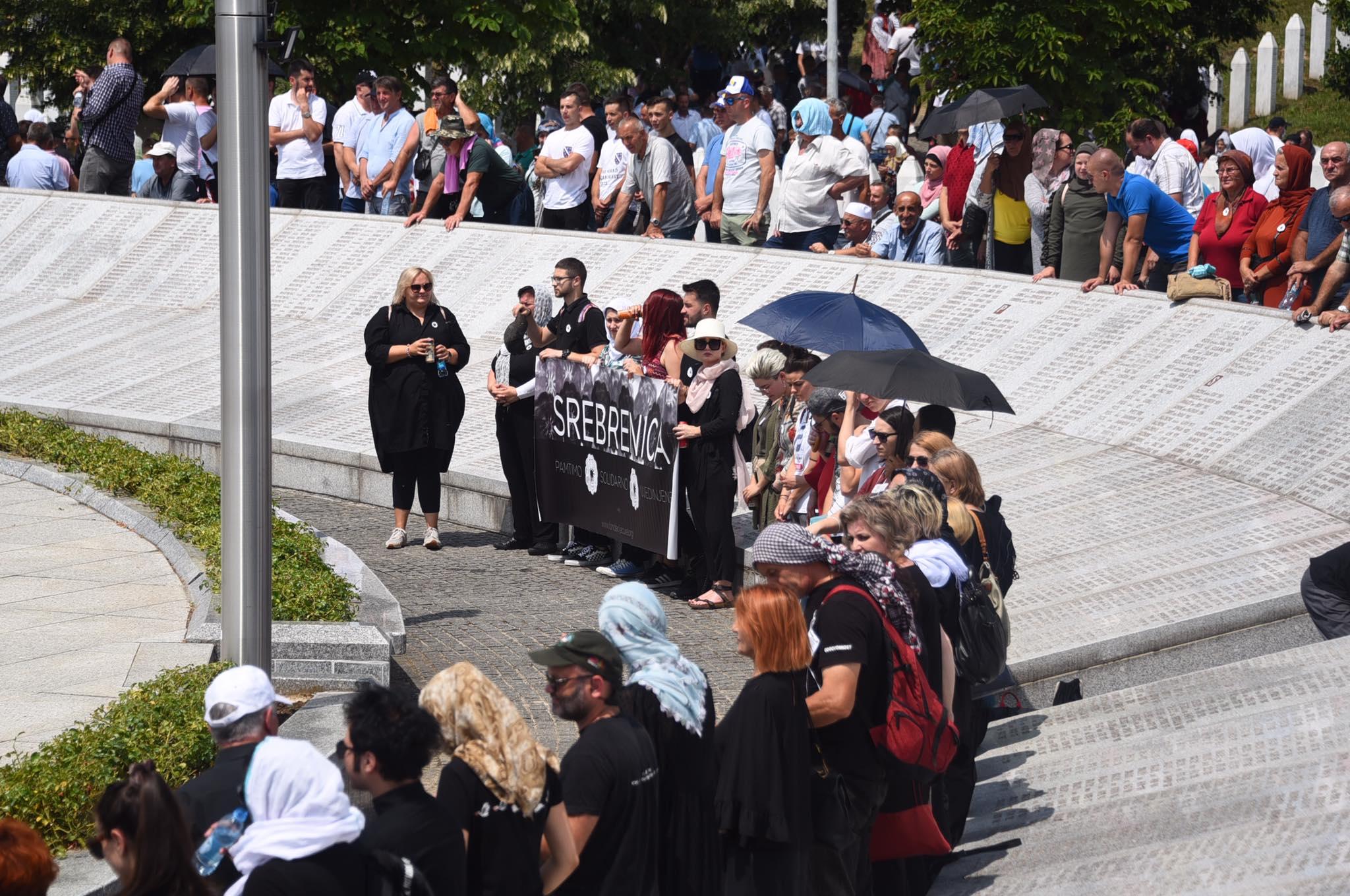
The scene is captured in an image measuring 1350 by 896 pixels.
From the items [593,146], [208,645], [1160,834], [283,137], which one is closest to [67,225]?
[283,137]

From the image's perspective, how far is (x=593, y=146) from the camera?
17.4m

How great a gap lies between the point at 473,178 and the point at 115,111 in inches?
207

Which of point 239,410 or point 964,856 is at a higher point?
point 239,410

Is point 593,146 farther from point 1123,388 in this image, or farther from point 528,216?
point 1123,388

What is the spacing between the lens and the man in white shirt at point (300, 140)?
18359 mm

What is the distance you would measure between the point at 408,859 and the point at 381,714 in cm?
37

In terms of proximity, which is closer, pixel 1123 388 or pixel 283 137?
pixel 1123 388

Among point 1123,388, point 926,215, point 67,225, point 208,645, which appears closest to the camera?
point 208,645

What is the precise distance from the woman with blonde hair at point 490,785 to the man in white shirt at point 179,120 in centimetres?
1608

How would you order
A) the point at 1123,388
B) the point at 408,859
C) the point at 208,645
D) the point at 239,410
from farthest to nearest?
1. the point at 1123,388
2. the point at 208,645
3. the point at 239,410
4. the point at 408,859

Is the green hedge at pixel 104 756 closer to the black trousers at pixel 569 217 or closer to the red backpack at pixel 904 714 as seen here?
the red backpack at pixel 904 714

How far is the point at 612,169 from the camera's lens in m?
17.0

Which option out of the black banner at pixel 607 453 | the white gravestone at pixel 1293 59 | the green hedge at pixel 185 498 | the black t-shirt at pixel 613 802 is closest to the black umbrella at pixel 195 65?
the green hedge at pixel 185 498

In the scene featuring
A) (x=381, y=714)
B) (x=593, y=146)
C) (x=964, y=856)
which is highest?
(x=593, y=146)
